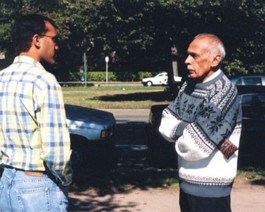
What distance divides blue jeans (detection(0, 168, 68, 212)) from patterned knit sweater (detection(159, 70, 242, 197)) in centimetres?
96

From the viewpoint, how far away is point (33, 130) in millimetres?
3359

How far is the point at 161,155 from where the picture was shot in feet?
37.9

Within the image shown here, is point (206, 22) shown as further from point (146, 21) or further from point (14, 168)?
point (14, 168)

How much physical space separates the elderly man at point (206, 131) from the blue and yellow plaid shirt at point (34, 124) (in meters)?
0.93

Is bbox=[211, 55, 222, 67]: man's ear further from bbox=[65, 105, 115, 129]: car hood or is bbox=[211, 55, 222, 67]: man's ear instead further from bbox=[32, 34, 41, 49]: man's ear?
bbox=[65, 105, 115, 129]: car hood

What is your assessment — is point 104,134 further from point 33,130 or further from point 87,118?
point 33,130

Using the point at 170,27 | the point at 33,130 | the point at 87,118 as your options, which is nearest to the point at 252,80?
the point at 170,27

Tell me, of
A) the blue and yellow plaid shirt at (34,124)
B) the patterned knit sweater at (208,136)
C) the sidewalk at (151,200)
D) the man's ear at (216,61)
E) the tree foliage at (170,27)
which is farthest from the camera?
the tree foliage at (170,27)

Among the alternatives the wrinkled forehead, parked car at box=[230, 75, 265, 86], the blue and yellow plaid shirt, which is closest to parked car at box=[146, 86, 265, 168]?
the wrinkled forehead

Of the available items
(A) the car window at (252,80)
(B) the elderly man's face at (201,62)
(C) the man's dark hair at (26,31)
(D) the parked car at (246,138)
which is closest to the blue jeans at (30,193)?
(C) the man's dark hair at (26,31)

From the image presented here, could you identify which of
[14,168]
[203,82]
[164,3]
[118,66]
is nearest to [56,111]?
[14,168]

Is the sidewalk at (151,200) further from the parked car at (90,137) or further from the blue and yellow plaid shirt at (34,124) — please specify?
the blue and yellow plaid shirt at (34,124)

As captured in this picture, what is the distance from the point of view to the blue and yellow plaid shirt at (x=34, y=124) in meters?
3.30

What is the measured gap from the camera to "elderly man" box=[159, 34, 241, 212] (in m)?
3.94
